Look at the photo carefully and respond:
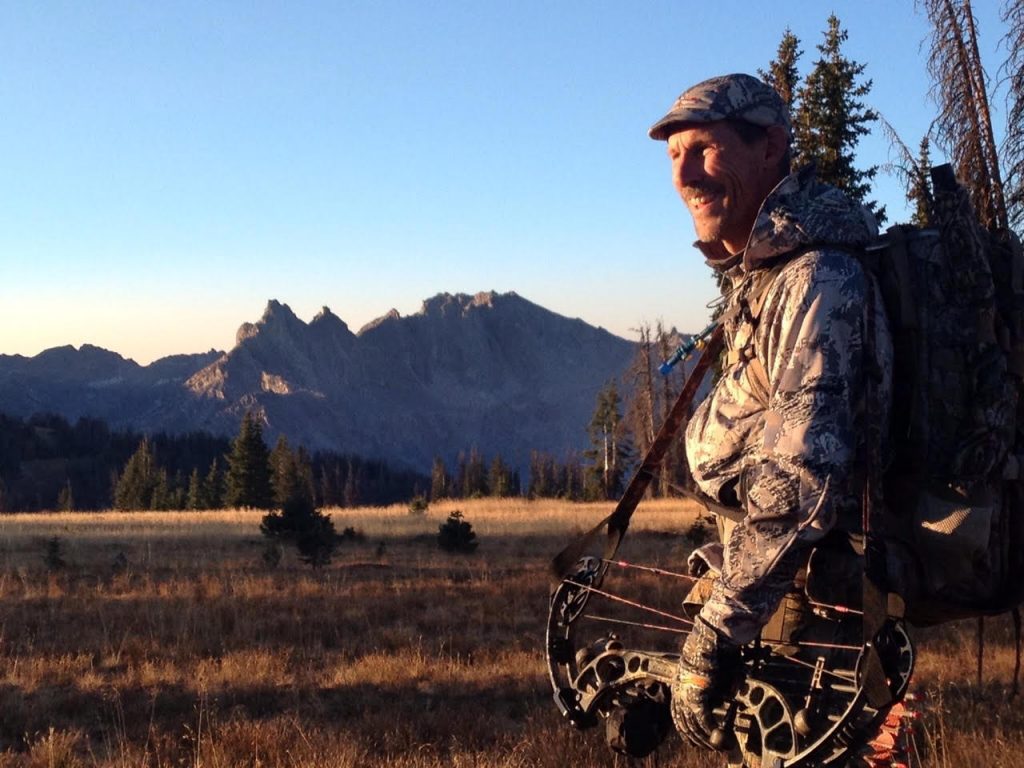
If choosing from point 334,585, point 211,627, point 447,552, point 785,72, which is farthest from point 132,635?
point 785,72

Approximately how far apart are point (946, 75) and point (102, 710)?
33.4 ft

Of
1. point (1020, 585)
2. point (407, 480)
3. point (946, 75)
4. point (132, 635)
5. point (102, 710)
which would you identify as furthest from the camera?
point (407, 480)

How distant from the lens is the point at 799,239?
2.47m

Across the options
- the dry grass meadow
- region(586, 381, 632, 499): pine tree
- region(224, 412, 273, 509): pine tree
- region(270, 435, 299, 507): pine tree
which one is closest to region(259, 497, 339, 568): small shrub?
the dry grass meadow

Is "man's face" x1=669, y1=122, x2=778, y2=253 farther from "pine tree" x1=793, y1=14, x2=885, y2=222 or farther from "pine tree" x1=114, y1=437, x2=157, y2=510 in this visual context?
"pine tree" x1=114, y1=437, x2=157, y2=510

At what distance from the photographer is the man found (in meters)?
2.31

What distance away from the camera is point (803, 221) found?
8.15 feet

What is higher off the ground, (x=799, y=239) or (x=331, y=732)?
(x=799, y=239)

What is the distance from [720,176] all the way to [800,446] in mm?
823

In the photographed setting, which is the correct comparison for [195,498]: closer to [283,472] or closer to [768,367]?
[283,472]

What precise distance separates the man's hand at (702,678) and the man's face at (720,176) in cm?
107

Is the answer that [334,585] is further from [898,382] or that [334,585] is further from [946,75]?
[898,382]

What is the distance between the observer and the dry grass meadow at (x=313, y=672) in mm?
5969

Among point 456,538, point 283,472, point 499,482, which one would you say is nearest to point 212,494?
point 283,472
